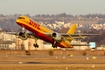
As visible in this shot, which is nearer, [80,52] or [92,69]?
[92,69]

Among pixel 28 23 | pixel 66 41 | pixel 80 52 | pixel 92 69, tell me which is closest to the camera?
pixel 92 69

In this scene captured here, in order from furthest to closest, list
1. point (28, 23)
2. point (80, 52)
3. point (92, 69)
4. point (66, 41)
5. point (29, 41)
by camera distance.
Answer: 1. point (29, 41)
2. point (80, 52)
3. point (66, 41)
4. point (28, 23)
5. point (92, 69)

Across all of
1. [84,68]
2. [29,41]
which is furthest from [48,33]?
[29,41]

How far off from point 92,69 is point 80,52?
64.6 meters

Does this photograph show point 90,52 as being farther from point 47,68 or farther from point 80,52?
point 47,68

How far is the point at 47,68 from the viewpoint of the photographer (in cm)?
6406

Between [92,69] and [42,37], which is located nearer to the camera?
[92,69]

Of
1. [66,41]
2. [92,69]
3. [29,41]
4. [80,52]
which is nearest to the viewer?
[92,69]

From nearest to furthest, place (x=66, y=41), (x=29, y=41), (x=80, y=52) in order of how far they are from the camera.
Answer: (x=66, y=41)
(x=80, y=52)
(x=29, y=41)

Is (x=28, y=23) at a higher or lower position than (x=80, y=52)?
higher

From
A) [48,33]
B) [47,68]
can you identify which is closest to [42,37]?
[48,33]

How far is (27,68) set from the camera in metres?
63.9

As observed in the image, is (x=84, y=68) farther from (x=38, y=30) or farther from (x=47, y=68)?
(x=38, y=30)

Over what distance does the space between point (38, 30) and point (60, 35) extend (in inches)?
197
